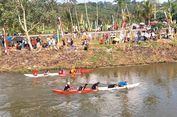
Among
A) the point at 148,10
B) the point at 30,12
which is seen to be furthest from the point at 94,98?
the point at 148,10

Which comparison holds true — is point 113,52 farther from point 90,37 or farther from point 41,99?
point 41,99

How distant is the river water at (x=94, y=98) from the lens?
28625mm

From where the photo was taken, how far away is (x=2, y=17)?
1998 inches

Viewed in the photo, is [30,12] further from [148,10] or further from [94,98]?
[148,10]

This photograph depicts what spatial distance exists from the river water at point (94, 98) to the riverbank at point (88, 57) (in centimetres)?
407

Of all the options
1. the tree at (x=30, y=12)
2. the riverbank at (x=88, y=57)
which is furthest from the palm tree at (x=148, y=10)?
the tree at (x=30, y=12)

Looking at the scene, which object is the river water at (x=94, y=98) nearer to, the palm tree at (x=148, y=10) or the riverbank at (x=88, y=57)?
the riverbank at (x=88, y=57)

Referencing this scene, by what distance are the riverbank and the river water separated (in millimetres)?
4073

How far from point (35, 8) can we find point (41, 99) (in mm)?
22456

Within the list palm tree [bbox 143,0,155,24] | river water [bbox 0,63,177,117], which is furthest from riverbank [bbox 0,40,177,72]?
palm tree [bbox 143,0,155,24]

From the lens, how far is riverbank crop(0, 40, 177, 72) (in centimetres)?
4816

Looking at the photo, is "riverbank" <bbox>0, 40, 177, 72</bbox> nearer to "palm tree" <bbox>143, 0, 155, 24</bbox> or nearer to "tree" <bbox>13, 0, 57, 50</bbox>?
"tree" <bbox>13, 0, 57, 50</bbox>

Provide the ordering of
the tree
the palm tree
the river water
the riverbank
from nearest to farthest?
the river water, the riverbank, the tree, the palm tree

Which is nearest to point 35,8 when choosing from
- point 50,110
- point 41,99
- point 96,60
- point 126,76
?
point 96,60
